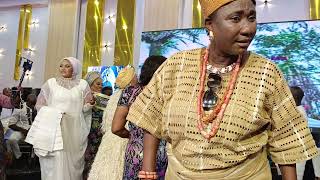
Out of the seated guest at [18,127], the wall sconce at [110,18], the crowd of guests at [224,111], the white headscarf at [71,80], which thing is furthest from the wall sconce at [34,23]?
the crowd of guests at [224,111]

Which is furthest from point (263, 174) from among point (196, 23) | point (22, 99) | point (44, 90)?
point (22, 99)

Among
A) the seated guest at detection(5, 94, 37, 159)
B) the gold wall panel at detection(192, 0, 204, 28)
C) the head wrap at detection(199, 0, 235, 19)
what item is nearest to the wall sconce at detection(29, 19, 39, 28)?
the seated guest at detection(5, 94, 37, 159)

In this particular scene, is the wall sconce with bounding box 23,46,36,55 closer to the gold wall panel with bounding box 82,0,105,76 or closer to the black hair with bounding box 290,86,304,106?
the gold wall panel with bounding box 82,0,105,76

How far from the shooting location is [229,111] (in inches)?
60.2

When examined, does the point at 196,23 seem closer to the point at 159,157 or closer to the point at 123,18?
the point at 123,18

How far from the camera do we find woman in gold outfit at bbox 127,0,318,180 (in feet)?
4.97

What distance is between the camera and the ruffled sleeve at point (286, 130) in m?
1.57

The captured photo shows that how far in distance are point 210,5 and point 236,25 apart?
13 centimetres

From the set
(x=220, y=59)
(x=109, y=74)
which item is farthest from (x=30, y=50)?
(x=220, y=59)

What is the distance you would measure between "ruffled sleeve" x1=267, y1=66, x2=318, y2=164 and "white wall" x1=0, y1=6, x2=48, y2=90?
30.2ft

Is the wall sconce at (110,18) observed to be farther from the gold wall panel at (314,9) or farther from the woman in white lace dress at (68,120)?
the gold wall panel at (314,9)

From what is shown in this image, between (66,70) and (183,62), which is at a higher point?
(66,70)

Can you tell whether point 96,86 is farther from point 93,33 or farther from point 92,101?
point 93,33

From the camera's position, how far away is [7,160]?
367 centimetres
